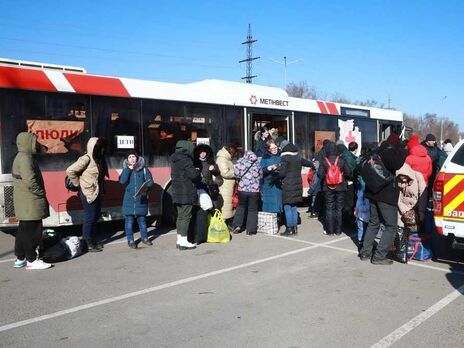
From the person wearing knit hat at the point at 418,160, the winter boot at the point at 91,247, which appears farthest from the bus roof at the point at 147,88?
the person wearing knit hat at the point at 418,160

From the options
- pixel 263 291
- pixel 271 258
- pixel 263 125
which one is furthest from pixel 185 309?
pixel 263 125

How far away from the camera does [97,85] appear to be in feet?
27.6

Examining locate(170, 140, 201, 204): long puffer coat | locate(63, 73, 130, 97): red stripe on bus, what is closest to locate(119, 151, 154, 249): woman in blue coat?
locate(170, 140, 201, 204): long puffer coat

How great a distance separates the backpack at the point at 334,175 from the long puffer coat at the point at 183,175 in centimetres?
254

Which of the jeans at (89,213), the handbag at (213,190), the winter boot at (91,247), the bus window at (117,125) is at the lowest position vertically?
the winter boot at (91,247)

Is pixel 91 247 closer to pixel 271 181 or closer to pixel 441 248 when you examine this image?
pixel 271 181

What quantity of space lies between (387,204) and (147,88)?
5084mm

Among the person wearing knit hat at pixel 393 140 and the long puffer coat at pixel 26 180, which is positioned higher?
the person wearing knit hat at pixel 393 140

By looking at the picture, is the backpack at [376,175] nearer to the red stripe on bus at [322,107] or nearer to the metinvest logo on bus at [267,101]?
the metinvest logo on bus at [267,101]

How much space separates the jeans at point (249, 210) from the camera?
892 cm

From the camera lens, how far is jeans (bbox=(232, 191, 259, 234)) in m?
8.92

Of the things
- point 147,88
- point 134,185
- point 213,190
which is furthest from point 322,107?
point 134,185

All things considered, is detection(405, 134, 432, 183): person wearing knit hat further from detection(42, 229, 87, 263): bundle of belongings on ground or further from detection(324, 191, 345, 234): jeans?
detection(42, 229, 87, 263): bundle of belongings on ground

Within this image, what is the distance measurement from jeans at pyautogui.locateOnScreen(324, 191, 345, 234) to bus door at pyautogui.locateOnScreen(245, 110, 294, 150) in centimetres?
228
